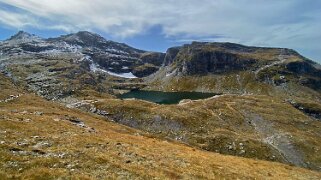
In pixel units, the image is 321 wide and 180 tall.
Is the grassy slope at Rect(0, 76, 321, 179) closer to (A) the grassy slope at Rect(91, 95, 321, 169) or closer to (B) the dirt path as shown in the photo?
(A) the grassy slope at Rect(91, 95, 321, 169)

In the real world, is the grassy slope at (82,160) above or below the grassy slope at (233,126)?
above

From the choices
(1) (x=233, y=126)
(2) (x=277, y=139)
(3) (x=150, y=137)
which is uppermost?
(3) (x=150, y=137)

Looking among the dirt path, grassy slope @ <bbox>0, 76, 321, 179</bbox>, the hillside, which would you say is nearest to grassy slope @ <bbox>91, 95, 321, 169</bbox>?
the dirt path

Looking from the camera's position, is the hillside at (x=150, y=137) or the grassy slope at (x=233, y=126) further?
the grassy slope at (x=233, y=126)

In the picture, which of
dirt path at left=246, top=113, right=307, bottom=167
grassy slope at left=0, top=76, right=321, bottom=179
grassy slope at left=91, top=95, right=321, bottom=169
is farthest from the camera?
grassy slope at left=91, top=95, right=321, bottom=169

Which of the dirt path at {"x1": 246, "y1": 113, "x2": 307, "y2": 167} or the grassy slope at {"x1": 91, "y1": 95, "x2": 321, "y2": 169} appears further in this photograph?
the grassy slope at {"x1": 91, "y1": 95, "x2": 321, "y2": 169}

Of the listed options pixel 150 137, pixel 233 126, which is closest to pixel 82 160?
pixel 150 137

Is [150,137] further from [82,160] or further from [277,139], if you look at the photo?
[277,139]

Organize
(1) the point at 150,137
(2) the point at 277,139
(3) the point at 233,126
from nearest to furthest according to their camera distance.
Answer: (1) the point at 150,137 < (2) the point at 277,139 < (3) the point at 233,126

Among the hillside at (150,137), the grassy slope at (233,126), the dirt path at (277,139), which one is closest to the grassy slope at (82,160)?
the hillside at (150,137)

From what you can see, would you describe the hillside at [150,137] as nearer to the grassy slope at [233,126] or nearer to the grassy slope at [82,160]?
the grassy slope at [82,160]

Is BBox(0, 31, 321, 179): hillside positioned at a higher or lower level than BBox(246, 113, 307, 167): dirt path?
higher

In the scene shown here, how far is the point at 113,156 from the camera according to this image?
3409cm

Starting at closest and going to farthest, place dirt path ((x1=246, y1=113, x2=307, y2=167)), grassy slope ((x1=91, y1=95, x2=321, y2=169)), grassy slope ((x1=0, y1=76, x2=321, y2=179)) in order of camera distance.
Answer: grassy slope ((x1=0, y1=76, x2=321, y2=179))
dirt path ((x1=246, y1=113, x2=307, y2=167))
grassy slope ((x1=91, y1=95, x2=321, y2=169))
